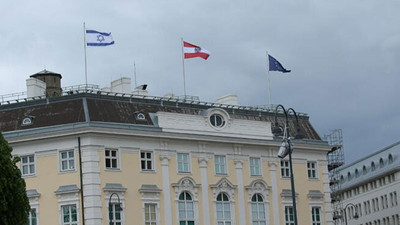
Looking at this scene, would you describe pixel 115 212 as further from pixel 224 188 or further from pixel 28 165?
pixel 224 188

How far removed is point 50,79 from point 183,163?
19133mm

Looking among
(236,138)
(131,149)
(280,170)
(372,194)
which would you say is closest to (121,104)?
(131,149)

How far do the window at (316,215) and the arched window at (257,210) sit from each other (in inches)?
229

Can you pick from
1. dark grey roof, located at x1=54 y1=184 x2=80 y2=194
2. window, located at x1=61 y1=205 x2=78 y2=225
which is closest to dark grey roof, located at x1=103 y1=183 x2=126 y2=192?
dark grey roof, located at x1=54 y1=184 x2=80 y2=194

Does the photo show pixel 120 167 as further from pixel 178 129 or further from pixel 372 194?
pixel 372 194

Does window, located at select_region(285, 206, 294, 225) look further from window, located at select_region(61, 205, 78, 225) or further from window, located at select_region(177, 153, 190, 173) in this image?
window, located at select_region(61, 205, 78, 225)

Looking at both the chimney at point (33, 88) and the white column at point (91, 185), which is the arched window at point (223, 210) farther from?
the chimney at point (33, 88)

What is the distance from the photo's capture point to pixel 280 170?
85.9 metres

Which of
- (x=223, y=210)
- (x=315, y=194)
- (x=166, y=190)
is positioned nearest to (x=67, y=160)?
(x=166, y=190)

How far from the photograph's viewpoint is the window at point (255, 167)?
276ft

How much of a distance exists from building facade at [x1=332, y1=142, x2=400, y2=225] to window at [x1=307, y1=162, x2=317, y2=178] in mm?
46442

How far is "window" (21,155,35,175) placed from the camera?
7631 centimetres

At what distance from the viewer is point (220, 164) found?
271ft

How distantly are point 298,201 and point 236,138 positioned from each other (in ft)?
27.9
